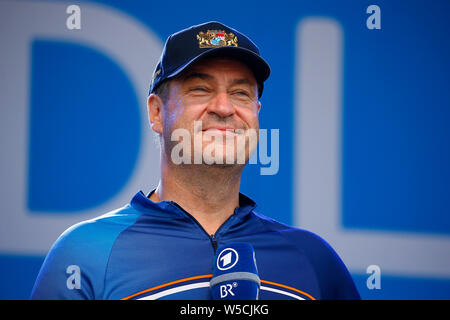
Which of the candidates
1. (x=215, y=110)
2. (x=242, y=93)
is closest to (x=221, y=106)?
(x=215, y=110)

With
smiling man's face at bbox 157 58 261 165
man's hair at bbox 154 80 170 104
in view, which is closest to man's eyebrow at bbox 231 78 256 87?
smiling man's face at bbox 157 58 261 165

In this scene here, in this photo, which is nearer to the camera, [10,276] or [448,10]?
[10,276]

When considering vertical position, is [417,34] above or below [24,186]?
above

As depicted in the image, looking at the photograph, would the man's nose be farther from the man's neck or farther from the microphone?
the microphone

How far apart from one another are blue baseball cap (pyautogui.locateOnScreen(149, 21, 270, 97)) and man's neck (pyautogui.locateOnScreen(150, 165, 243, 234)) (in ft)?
0.92

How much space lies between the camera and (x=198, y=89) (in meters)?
1.45

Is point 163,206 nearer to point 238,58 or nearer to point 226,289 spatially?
point 226,289

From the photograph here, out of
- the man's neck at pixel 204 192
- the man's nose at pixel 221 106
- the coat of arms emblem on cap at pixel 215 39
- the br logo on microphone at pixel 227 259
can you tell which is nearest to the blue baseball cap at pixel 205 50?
the coat of arms emblem on cap at pixel 215 39

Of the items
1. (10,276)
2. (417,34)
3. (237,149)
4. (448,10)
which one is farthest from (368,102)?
(10,276)

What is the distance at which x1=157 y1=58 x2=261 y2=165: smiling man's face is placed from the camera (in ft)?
4.62

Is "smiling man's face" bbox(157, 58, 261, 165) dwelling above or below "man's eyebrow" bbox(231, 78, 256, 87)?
below
